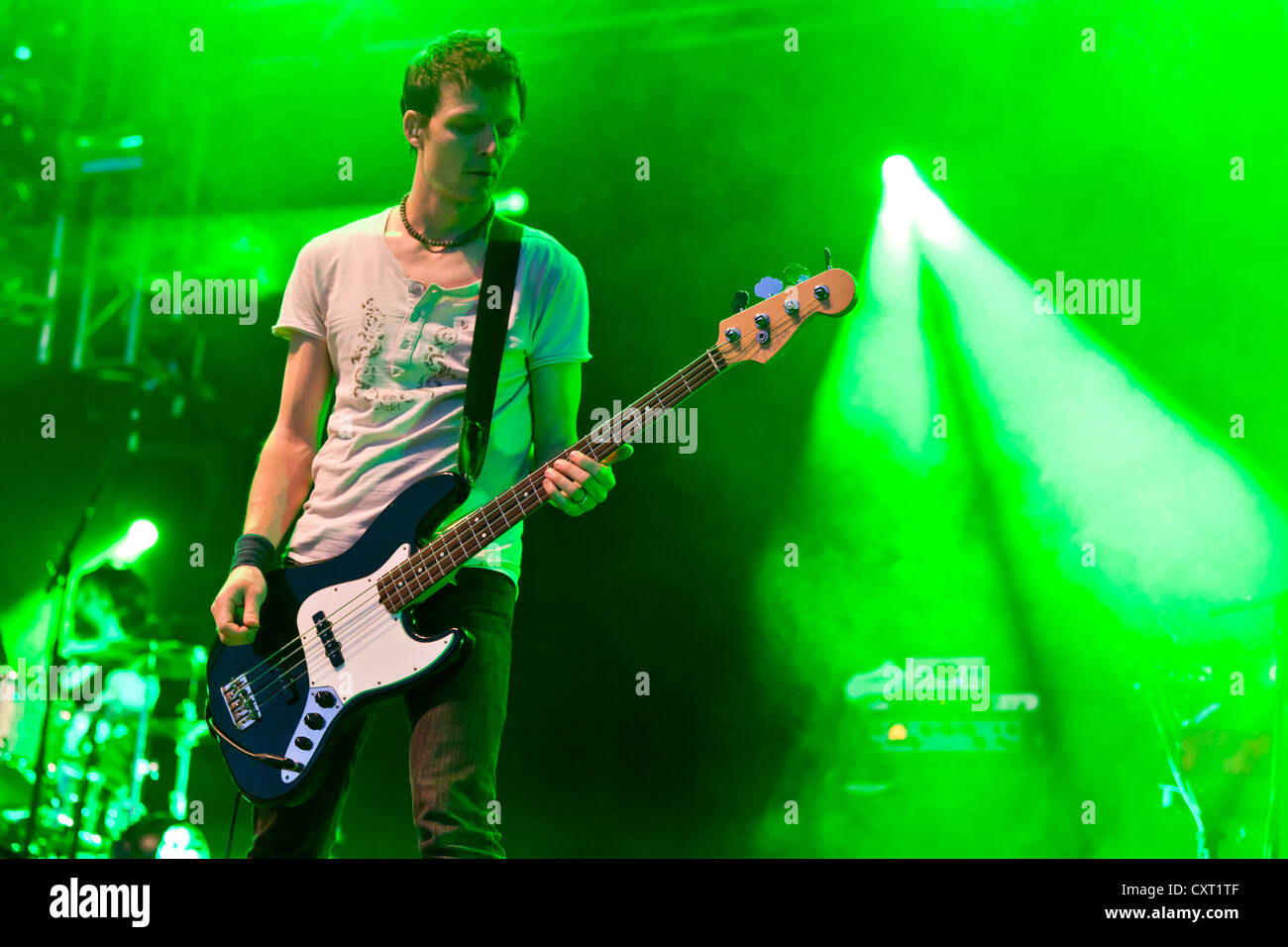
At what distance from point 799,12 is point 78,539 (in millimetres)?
3281

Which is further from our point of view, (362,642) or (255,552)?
(255,552)

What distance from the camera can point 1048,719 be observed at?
3.71 meters

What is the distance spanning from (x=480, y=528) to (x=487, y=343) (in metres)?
0.47

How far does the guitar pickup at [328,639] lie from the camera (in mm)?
2531

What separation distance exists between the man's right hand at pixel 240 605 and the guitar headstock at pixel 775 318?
1299mm

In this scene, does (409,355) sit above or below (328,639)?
above

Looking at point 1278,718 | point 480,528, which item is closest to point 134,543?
point 480,528

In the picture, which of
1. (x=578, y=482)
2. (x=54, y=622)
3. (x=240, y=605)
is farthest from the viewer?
(x=54, y=622)

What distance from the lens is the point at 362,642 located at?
2508mm

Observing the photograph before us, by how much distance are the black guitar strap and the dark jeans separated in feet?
0.96

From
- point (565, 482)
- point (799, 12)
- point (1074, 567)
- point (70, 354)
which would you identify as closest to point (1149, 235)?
point (1074, 567)

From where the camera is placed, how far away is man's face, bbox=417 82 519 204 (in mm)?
2705

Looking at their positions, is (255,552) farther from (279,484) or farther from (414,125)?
(414,125)

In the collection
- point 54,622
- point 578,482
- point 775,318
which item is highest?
point 775,318
